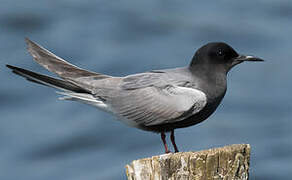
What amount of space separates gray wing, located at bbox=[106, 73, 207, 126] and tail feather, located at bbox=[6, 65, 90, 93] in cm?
48

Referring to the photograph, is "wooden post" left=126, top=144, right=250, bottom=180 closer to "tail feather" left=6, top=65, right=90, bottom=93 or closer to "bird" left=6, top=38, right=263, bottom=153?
"bird" left=6, top=38, right=263, bottom=153

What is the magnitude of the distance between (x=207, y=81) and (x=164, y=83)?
509 mm

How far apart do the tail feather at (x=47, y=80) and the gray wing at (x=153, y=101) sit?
0.48m

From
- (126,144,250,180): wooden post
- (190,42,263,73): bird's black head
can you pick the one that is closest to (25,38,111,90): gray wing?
(190,42,263,73): bird's black head

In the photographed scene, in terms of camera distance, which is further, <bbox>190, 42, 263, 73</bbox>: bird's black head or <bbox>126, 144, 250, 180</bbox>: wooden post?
<bbox>190, 42, 263, 73</bbox>: bird's black head

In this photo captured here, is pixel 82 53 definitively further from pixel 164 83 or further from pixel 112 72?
pixel 164 83

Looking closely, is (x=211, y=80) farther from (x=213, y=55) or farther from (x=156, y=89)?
(x=156, y=89)

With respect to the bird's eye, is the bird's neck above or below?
below

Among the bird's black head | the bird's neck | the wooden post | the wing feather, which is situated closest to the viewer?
the wooden post

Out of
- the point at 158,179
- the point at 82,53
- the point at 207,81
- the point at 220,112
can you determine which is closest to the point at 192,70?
the point at 207,81

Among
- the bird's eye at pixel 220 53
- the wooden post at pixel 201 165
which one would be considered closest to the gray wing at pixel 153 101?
the bird's eye at pixel 220 53

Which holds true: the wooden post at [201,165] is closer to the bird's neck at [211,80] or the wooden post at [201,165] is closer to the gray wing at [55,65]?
the bird's neck at [211,80]

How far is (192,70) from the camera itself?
26.5ft

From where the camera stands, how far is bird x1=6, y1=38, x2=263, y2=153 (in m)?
7.74
